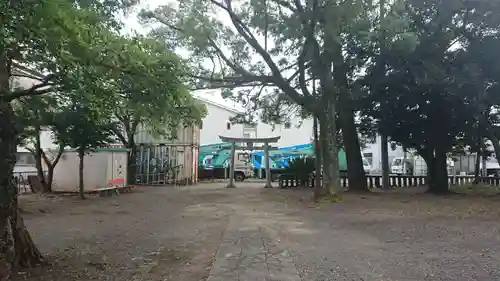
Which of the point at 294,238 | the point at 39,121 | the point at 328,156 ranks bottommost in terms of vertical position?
the point at 294,238

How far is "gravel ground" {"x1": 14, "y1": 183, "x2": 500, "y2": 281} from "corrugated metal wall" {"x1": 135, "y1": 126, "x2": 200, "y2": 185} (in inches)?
556

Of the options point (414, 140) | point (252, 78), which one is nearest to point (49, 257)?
point (252, 78)

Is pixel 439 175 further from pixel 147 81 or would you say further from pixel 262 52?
pixel 147 81

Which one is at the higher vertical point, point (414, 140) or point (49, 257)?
point (414, 140)

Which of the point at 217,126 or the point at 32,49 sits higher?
the point at 217,126

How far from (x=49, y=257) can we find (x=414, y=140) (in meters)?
16.9

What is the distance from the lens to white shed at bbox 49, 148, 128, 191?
23.1 m

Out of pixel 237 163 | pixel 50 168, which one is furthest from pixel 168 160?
pixel 50 168

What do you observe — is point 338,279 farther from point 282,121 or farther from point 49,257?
point 282,121

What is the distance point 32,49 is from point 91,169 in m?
19.4

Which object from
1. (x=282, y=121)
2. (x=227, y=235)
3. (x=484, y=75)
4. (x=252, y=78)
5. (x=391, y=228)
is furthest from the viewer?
(x=282, y=121)

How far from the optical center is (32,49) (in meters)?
4.76

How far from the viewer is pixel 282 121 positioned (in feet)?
86.3

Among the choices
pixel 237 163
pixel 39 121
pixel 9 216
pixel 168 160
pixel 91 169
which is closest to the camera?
pixel 9 216
